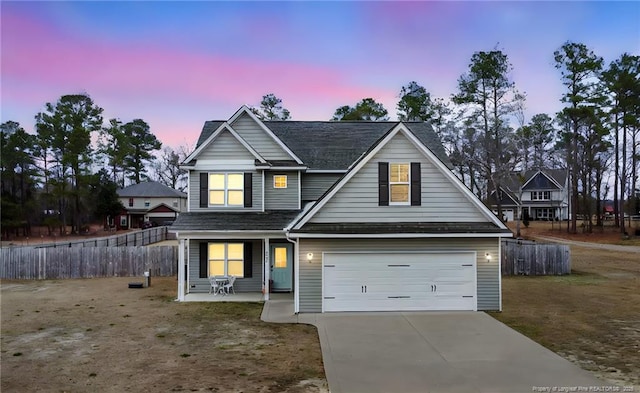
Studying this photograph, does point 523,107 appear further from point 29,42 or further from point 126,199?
point 126,199

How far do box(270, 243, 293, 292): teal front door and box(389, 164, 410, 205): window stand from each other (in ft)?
17.7

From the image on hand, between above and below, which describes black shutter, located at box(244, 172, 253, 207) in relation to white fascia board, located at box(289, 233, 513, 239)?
above

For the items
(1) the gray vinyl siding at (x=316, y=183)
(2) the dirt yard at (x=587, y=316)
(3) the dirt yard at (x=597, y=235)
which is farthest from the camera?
(3) the dirt yard at (x=597, y=235)

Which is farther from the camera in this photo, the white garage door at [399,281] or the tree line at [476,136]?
the tree line at [476,136]

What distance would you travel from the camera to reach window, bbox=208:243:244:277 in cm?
1745

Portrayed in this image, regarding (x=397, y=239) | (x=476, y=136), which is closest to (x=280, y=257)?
(x=397, y=239)

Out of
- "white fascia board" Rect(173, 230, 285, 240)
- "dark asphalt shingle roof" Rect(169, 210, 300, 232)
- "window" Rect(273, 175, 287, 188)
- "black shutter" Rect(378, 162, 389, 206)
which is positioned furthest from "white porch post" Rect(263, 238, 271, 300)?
"black shutter" Rect(378, 162, 389, 206)

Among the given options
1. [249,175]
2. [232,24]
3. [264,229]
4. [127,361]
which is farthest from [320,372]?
[232,24]

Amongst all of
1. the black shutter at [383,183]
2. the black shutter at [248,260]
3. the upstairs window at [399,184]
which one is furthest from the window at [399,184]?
the black shutter at [248,260]

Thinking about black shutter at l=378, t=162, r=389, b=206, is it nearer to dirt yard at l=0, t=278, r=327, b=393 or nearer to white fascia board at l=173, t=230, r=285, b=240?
white fascia board at l=173, t=230, r=285, b=240

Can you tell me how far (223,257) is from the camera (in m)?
17.5

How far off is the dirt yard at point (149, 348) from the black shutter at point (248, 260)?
237cm

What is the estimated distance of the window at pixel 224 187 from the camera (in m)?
17.6

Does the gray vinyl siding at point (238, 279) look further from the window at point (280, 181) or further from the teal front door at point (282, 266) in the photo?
the window at point (280, 181)
